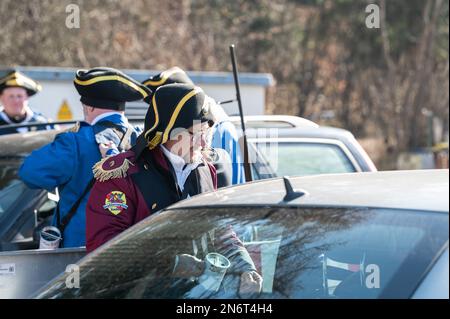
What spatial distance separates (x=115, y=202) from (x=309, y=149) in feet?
8.25


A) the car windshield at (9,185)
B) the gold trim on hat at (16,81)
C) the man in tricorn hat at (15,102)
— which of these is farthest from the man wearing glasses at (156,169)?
the gold trim on hat at (16,81)

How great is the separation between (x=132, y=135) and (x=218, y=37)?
13.9m

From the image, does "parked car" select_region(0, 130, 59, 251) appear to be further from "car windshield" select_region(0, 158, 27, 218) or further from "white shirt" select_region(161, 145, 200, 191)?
"white shirt" select_region(161, 145, 200, 191)

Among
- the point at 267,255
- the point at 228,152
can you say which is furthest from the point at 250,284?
the point at 228,152

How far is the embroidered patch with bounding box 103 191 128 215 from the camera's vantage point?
3938 mm

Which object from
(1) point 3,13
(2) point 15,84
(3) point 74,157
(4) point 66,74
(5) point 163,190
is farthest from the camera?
(1) point 3,13

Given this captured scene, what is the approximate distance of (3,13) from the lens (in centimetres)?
1533

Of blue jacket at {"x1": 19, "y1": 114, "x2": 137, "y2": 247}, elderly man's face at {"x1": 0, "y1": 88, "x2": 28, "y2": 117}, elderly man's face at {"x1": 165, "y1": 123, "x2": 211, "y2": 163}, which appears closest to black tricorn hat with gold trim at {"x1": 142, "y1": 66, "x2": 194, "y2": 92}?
blue jacket at {"x1": 19, "y1": 114, "x2": 137, "y2": 247}

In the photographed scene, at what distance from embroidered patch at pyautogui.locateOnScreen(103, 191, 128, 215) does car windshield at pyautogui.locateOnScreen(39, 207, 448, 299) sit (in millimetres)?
552

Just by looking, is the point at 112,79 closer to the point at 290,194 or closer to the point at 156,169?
the point at 156,169

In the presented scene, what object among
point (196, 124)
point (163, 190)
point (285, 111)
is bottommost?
point (285, 111)
